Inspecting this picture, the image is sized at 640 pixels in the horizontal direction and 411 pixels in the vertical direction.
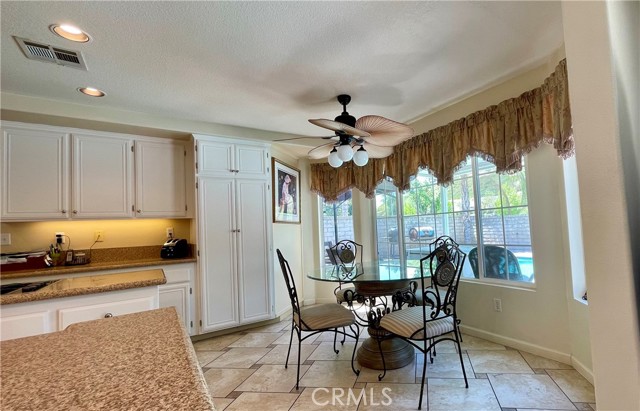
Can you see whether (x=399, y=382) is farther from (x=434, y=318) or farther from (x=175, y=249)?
(x=175, y=249)

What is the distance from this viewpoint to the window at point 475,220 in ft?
8.93

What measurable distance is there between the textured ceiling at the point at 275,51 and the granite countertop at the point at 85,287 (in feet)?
4.87

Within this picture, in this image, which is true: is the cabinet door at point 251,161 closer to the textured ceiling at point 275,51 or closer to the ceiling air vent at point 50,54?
the textured ceiling at point 275,51

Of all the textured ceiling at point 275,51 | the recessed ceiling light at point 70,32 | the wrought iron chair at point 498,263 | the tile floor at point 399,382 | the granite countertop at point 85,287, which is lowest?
the tile floor at point 399,382

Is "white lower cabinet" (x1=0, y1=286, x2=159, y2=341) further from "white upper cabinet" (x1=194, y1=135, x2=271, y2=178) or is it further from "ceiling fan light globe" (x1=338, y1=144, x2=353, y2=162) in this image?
"white upper cabinet" (x1=194, y1=135, x2=271, y2=178)

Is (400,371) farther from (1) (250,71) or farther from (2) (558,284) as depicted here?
(1) (250,71)

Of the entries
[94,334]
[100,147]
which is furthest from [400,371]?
[100,147]

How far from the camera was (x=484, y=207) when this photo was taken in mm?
2986

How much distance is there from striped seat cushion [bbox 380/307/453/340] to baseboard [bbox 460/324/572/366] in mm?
951

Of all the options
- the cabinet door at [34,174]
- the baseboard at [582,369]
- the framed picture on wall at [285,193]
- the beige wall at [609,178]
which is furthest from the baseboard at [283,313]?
the beige wall at [609,178]

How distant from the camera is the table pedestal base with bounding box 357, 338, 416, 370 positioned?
2.44 m

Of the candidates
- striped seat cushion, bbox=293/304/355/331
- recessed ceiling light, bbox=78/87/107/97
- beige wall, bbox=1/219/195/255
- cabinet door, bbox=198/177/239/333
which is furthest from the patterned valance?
recessed ceiling light, bbox=78/87/107/97

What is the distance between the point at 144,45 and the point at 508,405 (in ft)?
10.7

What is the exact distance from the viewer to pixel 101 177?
2986 mm
